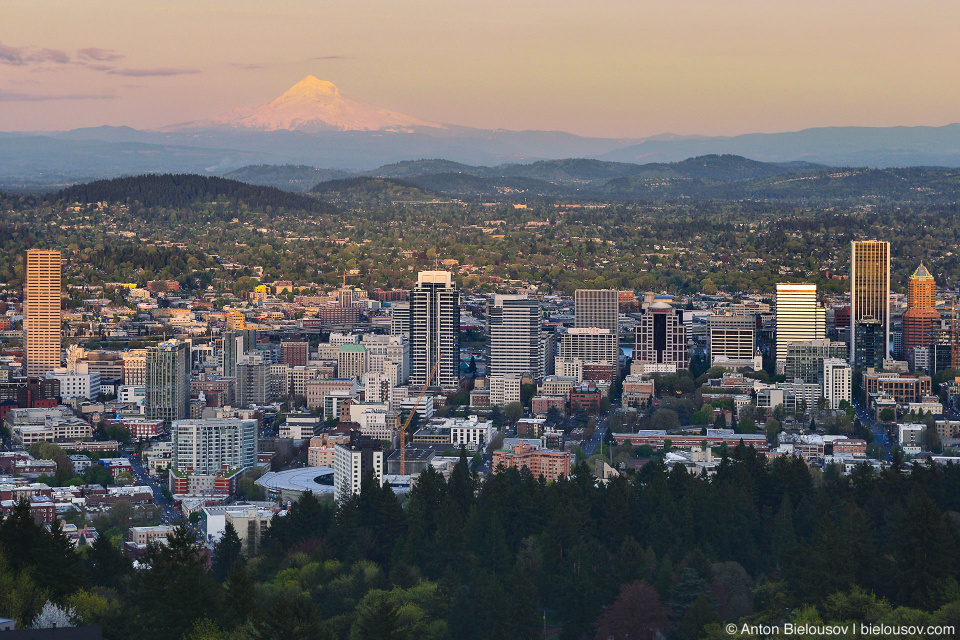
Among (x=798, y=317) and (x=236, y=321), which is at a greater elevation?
(x=798, y=317)

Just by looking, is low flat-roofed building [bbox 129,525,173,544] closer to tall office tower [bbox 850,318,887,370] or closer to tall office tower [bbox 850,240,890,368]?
tall office tower [bbox 850,318,887,370]

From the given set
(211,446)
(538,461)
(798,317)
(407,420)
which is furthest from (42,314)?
(798,317)

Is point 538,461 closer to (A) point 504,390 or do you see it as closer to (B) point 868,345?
(A) point 504,390

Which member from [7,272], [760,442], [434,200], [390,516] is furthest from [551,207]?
[390,516]

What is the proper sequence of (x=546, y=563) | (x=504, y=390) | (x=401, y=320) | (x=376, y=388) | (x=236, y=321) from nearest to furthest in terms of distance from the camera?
(x=546, y=563), (x=376, y=388), (x=504, y=390), (x=401, y=320), (x=236, y=321)

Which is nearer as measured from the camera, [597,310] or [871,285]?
[597,310]

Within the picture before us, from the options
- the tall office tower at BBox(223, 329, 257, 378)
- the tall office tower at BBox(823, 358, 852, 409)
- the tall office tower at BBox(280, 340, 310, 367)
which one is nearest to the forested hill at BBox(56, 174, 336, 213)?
the tall office tower at BBox(223, 329, 257, 378)

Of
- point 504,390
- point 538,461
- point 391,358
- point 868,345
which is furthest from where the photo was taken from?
point 868,345

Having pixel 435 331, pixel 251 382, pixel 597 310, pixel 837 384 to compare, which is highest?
pixel 597 310
